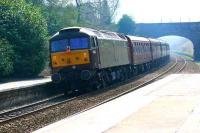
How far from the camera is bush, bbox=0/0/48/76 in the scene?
33.4 m

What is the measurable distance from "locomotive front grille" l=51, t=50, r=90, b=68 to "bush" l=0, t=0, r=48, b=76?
969cm

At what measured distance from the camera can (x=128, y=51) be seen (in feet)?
108

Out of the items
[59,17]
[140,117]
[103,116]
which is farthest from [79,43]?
[59,17]

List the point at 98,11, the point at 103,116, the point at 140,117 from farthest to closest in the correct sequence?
the point at 98,11 → the point at 103,116 → the point at 140,117

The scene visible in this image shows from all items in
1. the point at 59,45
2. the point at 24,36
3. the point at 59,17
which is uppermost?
the point at 59,17

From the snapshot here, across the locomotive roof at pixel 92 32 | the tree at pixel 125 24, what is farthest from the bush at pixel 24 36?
the tree at pixel 125 24

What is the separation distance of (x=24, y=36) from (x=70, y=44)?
11.6 meters

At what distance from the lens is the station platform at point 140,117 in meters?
12.4

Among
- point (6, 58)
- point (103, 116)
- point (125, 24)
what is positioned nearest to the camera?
point (103, 116)

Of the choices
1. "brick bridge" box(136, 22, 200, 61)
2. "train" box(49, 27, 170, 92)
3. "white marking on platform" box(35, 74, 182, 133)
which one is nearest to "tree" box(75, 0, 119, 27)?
"brick bridge" box(136, 22, 200, 61)

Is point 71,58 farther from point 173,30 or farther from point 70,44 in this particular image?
point 173,30

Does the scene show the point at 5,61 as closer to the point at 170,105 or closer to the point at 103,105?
the point at 103,105

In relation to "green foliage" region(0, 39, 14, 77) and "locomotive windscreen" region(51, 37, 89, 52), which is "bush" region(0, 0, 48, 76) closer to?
"green foliage" region(0, 39, 14, 77)

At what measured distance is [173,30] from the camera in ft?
324
